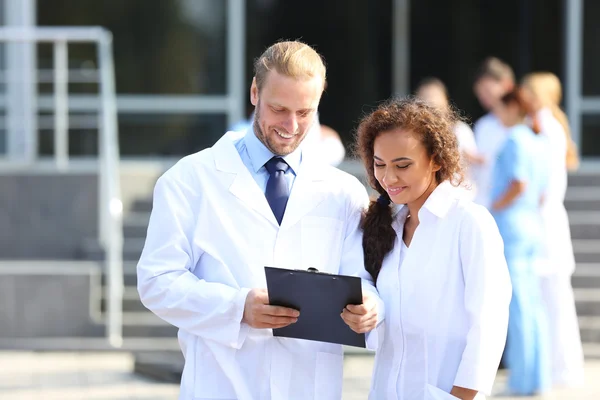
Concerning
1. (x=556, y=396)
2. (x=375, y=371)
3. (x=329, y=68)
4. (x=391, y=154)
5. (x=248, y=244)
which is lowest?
(x=556, y=396)

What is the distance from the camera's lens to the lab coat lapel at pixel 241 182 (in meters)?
3.32

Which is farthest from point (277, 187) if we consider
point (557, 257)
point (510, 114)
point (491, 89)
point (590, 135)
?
point (590, 135)

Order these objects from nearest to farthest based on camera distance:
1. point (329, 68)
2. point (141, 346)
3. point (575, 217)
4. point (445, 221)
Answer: point (445, 221)
point (141, 346)
point (575, 217)
point (329, 68)

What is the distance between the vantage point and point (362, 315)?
3078mm

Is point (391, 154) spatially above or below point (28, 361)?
above

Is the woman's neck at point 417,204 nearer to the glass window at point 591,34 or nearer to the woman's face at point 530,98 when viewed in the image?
the woman's face at point 530,98

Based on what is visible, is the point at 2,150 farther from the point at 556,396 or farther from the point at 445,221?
the point at 445,221

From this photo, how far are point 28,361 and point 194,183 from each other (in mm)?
5048

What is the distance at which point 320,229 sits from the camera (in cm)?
338

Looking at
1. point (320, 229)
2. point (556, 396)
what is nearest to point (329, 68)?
point (556, 396)

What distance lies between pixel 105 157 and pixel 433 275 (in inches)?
242

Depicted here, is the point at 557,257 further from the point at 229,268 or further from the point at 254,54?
the point at 254,54

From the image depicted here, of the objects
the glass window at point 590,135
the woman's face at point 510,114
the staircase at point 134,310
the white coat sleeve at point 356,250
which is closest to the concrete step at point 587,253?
the glass window at point 590,135

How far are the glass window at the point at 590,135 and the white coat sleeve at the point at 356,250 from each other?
27.9 feet
